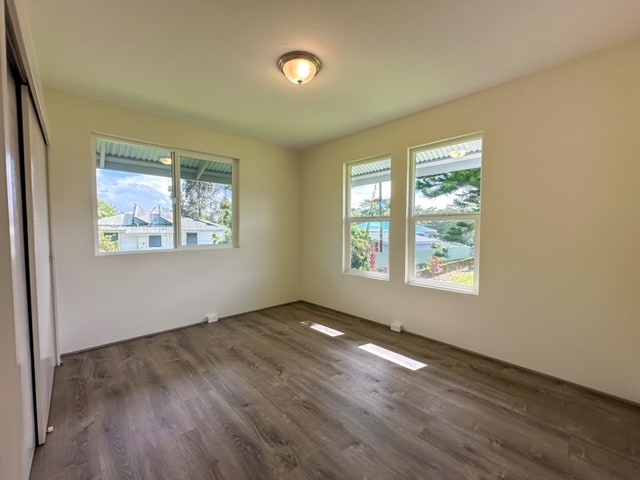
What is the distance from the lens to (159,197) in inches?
140

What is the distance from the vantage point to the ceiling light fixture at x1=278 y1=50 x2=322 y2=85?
87.5 inches

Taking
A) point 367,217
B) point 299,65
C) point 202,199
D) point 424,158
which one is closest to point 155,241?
point 202,199

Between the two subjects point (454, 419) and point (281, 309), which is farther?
point (281, 309)

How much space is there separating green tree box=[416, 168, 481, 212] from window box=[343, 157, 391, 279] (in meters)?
0.58

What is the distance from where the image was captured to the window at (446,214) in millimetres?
3023

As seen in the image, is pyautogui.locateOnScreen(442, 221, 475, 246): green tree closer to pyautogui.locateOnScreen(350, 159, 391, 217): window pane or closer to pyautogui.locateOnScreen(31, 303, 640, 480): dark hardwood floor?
pyautogui.locateOnScreen(350, 159, 391, 217): window pane

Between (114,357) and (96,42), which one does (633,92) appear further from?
(114,357)

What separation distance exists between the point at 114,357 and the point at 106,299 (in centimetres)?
64

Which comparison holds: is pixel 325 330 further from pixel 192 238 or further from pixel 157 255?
pixel 157 255

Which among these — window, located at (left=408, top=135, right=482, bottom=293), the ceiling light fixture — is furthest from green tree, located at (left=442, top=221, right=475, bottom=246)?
the ceiling light fixture

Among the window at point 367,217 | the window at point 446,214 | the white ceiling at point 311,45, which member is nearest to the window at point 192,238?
the white ceiling at point 311,45

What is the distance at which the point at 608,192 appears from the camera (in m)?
2.21

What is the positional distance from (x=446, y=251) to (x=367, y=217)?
3.89 ft

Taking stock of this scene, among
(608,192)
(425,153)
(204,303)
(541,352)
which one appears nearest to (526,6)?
(608,192)
